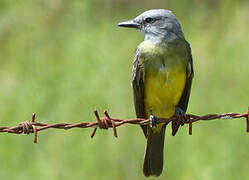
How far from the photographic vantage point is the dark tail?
5184 mm

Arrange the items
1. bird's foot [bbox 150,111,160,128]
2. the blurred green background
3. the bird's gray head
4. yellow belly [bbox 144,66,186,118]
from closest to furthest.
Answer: bird's foot [bbox 150,111,160,128] < yellow belly [bbox 144,66,186,118] < the bird's gray head < the blurred green background

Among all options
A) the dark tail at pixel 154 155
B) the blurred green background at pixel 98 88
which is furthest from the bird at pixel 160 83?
the blurred green background at pixel 98 88

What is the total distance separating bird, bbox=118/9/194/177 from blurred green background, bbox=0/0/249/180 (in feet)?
3.34

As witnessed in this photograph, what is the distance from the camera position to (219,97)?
7.20m

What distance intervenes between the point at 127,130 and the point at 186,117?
70.5 inches

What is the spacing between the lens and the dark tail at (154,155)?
518 cm

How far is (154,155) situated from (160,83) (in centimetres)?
66

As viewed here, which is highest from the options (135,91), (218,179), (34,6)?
(34,6)

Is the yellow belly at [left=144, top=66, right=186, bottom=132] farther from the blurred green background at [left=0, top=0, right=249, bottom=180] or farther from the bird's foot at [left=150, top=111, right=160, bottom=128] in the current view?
the blurred green background at [left=0, top=0, right=249, bottom=180]

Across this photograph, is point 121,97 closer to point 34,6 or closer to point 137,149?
point 137,149

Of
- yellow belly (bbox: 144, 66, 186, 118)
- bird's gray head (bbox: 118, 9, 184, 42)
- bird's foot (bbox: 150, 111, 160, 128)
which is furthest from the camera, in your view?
bird's gray head (bbox: 118, 9, 184, 42)

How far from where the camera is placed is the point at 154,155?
525cm

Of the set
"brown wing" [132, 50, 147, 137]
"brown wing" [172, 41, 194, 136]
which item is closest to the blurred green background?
"brown wing" [172, 41, 194, 136]

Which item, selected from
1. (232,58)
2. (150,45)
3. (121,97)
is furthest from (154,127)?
(232,58)
